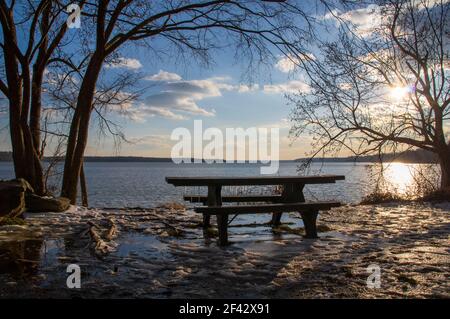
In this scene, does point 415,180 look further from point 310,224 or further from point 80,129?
point 80,129

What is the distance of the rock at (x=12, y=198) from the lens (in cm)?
703

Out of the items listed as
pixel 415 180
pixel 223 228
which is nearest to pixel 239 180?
pixel 223 228

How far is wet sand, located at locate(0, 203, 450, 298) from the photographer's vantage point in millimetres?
3488

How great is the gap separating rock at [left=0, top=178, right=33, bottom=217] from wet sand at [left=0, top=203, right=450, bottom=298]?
1.28 feet

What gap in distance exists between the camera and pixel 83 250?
501 centimetres

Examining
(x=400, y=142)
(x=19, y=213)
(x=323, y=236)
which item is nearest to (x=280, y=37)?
(x=323, y=236)

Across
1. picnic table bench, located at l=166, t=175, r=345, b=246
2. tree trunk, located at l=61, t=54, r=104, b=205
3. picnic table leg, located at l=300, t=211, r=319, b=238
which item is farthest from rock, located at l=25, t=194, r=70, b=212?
picnic table leg, located at l=300, t=211, r=319, b=238

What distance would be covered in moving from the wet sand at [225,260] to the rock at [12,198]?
15.4 inches

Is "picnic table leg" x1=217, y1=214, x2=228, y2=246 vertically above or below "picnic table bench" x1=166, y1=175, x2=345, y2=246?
below

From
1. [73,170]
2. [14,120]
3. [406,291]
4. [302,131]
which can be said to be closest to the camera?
[406,291]
